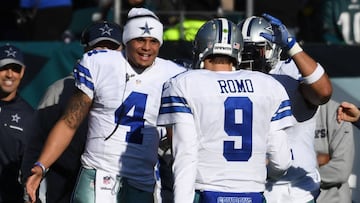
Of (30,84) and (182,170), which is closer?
(182,170)

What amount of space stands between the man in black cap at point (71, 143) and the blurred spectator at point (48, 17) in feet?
13.3

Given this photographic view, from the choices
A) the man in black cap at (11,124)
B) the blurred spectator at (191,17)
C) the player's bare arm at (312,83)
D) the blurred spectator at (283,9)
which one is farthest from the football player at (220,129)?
the blurred spectator at (283,9)

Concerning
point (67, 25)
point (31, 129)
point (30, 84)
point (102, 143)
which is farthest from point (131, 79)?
point (67, 25)

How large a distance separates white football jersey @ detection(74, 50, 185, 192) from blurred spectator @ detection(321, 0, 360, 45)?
14.5 feet

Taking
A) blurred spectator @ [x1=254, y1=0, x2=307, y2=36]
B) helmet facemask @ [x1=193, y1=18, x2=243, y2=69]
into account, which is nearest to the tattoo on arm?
helmet facemask @ [x1=193, y1=18, x2=243, y2=69]

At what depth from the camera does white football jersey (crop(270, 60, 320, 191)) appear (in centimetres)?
592

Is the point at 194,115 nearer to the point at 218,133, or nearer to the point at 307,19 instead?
the point at 218,133

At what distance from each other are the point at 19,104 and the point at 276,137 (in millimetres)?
2965

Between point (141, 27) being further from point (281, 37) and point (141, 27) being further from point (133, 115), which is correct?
point (281, 37)

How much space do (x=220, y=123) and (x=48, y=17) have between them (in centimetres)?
626

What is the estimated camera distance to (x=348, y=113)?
5.91 meters

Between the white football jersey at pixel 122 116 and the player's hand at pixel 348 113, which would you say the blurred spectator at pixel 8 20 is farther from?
the player's hand at pixel 348 113

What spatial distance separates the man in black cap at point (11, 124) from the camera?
7.70 m

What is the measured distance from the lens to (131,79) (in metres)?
6.50
